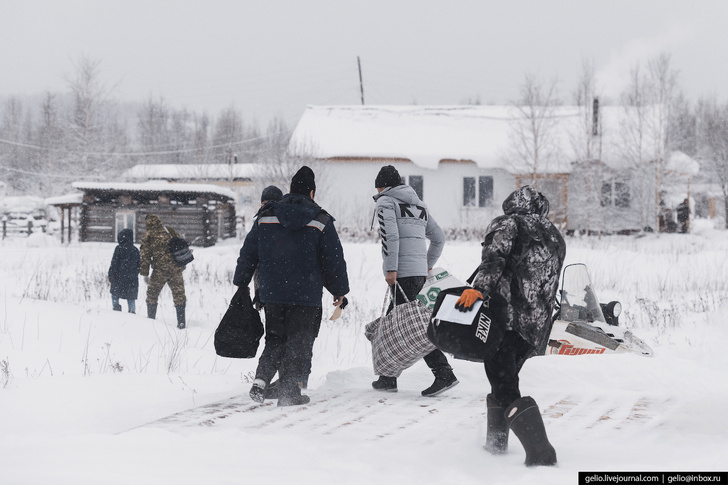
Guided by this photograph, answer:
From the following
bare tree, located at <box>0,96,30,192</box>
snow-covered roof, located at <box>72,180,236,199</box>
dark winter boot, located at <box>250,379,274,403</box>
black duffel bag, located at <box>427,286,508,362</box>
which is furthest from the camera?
bare tree, located at <box>0,96,30,192</box>

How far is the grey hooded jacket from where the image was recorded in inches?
223

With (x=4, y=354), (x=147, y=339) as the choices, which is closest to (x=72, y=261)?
(x=147, y=339)

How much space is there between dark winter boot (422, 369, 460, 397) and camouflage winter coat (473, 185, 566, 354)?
1.80m

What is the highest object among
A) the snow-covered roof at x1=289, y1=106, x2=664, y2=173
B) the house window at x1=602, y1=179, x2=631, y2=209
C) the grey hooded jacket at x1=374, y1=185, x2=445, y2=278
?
the snow-covered roof at x1=289, y1=106, x2=664, y2=173

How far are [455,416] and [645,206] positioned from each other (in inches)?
1147

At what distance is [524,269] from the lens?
3.82 metres

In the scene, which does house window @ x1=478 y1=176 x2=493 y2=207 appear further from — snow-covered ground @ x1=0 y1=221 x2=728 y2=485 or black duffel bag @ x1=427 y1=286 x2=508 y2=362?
black duffel bag @ x1=427 y1=286 x2=508 y2=362

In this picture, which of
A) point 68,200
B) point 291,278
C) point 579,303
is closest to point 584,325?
point 579,303

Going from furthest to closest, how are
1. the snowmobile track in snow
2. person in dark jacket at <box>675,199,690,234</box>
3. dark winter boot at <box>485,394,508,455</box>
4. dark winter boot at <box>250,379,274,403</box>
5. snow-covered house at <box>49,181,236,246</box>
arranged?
1. person in dark jacket at <box>675,199,690,234</box>
2. snow-covered house at <box>49,181,236,246</box>
3. dark winter boot at <box>250,379,274,403</box>
4. the snowmobile track in snow
5. dark winter boot at <box>485,394,508,455</box>

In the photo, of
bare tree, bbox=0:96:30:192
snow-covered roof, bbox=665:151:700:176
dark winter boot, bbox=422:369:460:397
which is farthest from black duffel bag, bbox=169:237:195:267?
bare tree, bbox=0:96:30:192

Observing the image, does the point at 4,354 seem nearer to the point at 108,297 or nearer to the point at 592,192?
the point at 108,297

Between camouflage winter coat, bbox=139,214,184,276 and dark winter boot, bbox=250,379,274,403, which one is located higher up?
camouflage winter coat, bbox=139,214,184,276

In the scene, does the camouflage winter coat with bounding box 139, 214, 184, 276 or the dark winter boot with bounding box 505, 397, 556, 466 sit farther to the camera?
the camouflage winter coat with bounding box 139, 214, 184, 276

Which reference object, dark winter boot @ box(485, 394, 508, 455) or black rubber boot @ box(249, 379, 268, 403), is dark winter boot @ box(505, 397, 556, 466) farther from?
black rubber boot @ box(249, 379, 268, 403)
